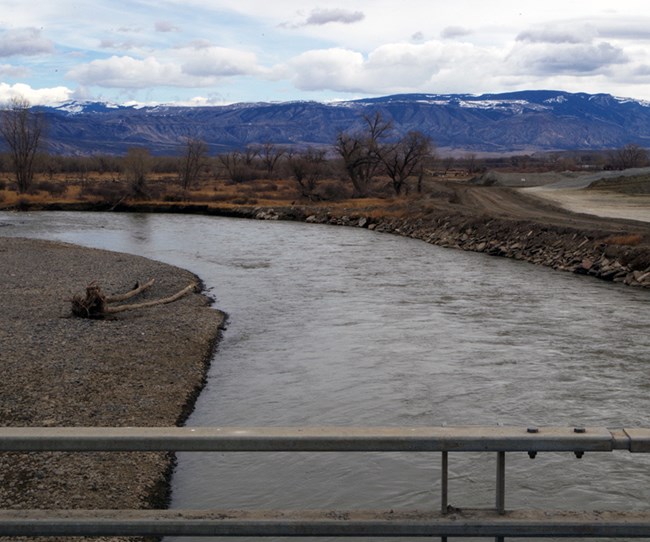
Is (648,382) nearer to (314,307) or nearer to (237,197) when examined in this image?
(314,307)

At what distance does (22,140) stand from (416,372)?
82.3 meters

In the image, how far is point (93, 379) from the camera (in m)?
13.5

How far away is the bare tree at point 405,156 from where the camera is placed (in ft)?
235

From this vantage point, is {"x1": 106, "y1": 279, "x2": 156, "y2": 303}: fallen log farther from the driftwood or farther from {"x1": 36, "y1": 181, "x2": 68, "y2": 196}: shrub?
{"x1": 36, "y1": 181, "x2": 68, "y2": 196}: shrub

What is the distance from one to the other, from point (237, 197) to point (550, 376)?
2380 inches

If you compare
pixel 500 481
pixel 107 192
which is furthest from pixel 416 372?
pixel 107 192

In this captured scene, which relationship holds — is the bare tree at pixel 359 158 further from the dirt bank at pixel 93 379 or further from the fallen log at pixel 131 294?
the dirt bank at pixel 93 379

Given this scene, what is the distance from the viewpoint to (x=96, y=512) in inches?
173

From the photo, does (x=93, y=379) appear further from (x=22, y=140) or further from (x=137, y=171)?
(x=22, y=140)

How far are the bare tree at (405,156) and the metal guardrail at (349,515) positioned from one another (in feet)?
221

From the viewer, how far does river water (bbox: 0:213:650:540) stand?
32.4 feet

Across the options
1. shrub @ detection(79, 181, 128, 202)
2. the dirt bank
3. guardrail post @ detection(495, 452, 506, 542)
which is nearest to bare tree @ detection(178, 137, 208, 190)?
shrub @ detection(79, 181, 128, 202)

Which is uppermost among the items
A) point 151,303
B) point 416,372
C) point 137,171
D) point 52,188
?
point 137,171

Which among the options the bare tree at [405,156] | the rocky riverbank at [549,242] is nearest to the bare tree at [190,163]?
the bare tree at [405,156]
